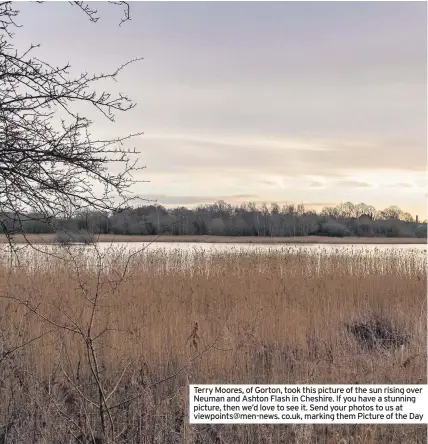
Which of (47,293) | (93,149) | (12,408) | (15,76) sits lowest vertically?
(12,408)

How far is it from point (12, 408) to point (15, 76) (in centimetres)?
245

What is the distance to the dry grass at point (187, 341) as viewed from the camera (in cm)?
353

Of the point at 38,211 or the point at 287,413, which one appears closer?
the point at 38,211

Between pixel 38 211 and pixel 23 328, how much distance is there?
261 cm

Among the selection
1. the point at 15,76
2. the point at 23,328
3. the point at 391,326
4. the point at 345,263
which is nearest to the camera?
the point at 15,76

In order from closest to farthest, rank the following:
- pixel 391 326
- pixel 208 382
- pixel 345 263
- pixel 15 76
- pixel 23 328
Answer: pixel 15 76 → pixel 208 382 → pixel 23 328 → pixel 391 326 → pixel 345 263

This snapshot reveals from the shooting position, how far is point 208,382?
4.30 m

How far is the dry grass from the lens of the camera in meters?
3.53

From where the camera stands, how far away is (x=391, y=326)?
22.1 ft

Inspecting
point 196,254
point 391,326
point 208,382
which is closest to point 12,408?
point 208,382

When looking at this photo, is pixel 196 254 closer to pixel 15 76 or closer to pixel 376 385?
pixel 376 385

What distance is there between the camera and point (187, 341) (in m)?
4.82

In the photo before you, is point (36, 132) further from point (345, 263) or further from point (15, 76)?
point (345, 263)

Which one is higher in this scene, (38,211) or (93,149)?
(93,149)
